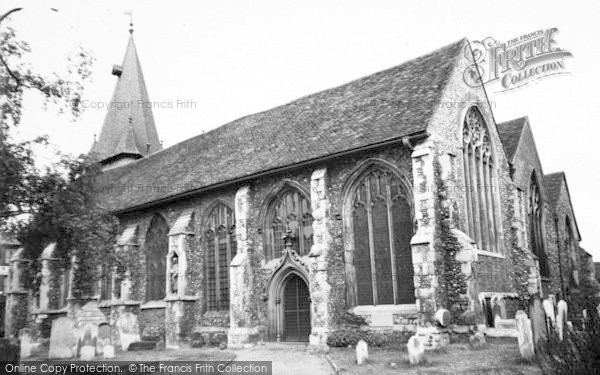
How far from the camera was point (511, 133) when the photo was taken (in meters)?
23.6

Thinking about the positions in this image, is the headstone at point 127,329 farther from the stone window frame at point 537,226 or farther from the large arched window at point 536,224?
the large arched window at point 536,224

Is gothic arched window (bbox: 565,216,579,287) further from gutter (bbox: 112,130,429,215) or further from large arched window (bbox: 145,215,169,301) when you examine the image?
large arched window (bbox: 145,215,169,301)

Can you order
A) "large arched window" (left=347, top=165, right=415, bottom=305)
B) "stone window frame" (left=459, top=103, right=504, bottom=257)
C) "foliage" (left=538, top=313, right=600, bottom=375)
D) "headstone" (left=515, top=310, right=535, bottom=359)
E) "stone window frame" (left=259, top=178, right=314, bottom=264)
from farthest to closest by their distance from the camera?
"stone window frame" (left=259, top=178, right=314, bottom=264) < "stone window frame" (left=459, top=103, right=504, bottom=257) < "large arched window" (left=347, top=165, right=415, bottom=305) < "headstone" (left=515, top=310, right=535, bottom=359) < "foliage" (left=538, top=313, right=600, bottom=375)

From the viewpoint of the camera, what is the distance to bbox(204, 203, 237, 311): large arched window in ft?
68.9

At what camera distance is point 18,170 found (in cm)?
1292

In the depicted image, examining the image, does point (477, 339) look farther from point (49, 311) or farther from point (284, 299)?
point (49, 311)

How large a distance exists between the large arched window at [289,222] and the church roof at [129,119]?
17944 millimetres

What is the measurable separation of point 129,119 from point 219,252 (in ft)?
60.0

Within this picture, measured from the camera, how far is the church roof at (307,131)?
17.4m

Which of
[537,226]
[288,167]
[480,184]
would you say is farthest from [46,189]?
[537,226]

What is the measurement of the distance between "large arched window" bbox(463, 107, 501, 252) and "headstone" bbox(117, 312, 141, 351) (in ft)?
45.5

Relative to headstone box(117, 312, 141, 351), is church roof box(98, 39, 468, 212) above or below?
above

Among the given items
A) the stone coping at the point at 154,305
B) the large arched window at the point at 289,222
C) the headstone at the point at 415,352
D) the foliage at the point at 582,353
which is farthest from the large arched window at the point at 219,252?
the foliage at the point at 582,353

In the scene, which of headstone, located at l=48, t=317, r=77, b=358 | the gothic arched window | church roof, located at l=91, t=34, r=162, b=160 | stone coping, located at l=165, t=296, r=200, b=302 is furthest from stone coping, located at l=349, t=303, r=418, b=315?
church roof, located at l=91, t=34, r=162, b=160
